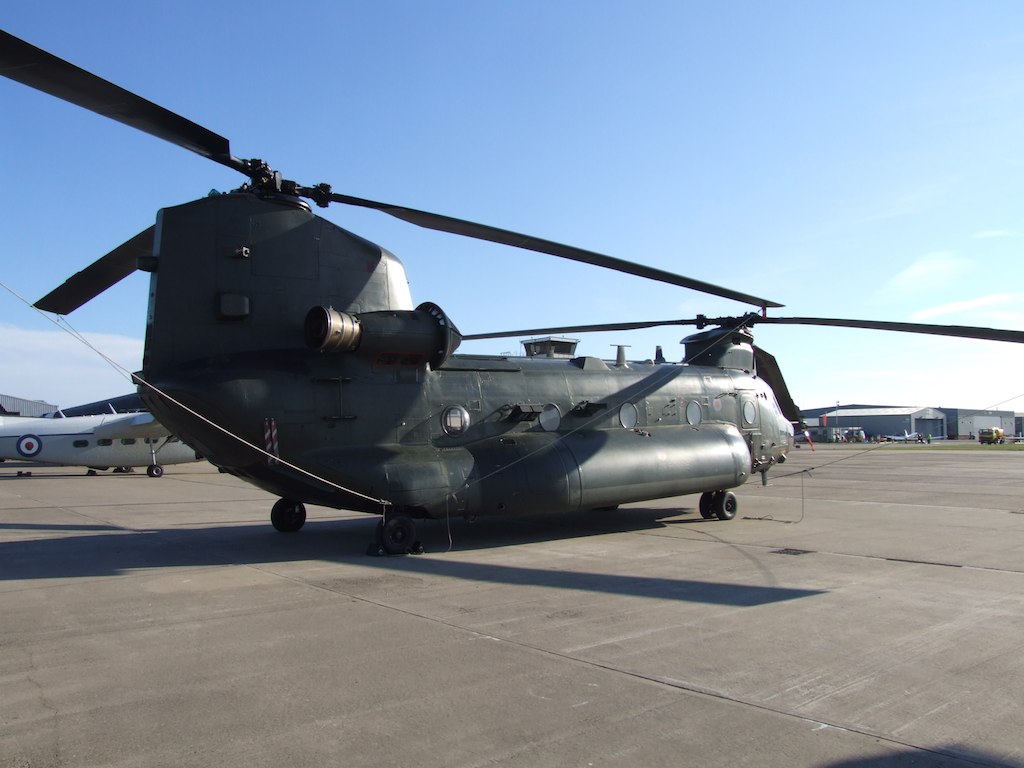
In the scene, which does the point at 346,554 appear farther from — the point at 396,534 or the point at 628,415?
the point at 628,415

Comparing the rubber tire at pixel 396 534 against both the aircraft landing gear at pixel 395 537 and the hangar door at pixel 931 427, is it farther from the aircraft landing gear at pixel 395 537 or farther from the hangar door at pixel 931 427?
the hangar door at pixel 931 427

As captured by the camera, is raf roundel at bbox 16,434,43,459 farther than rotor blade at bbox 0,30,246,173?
Yes

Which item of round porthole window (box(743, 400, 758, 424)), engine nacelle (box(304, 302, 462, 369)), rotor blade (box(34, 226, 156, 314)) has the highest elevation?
rotor blade (box(34, 226, 156, 314))

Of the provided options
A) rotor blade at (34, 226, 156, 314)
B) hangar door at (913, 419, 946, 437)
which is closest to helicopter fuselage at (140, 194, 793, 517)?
rotor blade at (34, 226, 156, 314)

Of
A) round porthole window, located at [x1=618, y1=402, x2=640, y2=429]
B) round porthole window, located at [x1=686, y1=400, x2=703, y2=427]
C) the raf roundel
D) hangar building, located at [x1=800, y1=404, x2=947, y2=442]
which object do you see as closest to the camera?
round porthole window, located at [x1=618, y1=402, x2=640, y2=429]

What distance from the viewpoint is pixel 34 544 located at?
11.6 m

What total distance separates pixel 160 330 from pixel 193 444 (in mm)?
1577

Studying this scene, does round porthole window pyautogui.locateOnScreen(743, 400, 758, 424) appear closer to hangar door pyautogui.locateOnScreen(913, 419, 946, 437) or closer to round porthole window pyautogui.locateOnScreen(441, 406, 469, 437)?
round porthole window pyautogui.locateOnScreen(441, 406, 469, 437)

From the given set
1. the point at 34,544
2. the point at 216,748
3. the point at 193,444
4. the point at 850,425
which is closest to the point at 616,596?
the point at 216,748

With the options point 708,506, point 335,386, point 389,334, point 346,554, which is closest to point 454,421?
point 389,334

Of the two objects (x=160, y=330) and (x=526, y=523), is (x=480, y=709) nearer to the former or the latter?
(x=160, y=330)

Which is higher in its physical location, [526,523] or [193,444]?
[193,444]

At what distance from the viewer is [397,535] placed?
10.0 m

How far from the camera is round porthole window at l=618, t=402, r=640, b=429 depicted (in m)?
13.4
